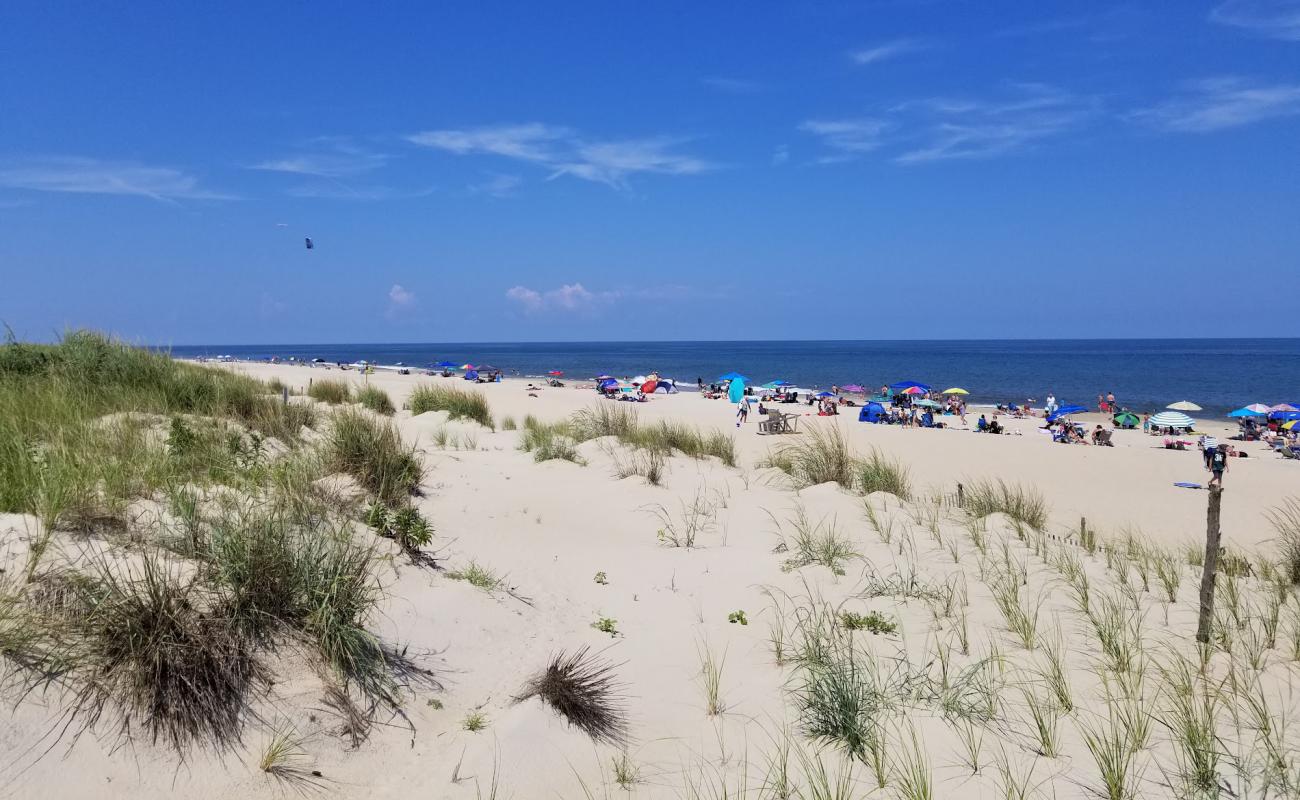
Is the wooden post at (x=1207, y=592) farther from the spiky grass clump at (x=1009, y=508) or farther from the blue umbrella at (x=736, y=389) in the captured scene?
the blue umbrella at (x=736, y=389)

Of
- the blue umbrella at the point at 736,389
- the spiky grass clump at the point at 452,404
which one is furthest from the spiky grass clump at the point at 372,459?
the blue umbrella at the point at 736,389

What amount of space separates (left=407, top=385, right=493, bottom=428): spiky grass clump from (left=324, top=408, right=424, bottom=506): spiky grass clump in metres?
8.71

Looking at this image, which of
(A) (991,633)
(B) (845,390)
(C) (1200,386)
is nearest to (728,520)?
(A) (991,633)

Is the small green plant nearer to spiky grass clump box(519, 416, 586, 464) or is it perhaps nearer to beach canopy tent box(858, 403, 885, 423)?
spiky grass clump box(519, 416, 586, 464)

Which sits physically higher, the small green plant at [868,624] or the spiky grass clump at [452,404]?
the spiky grass clump at [452,404]

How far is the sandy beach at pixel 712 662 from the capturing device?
3215mm

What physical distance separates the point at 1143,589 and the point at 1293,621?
1108 millimetres

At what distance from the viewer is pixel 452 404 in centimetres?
1695

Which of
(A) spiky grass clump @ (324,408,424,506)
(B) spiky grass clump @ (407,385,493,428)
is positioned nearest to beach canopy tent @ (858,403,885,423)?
(B) spiky grass clump @ (407,385,493,428)

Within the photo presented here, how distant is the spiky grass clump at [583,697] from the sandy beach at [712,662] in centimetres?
6

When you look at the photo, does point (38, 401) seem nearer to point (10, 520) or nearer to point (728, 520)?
point (10, 520)

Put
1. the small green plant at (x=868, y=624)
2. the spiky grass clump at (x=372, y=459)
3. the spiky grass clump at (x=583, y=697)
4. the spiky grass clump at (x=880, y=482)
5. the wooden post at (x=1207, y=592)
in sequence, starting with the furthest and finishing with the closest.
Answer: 1. the spiky grass clump at (x=880, y=482)
2. the spiky grass clump at (x=372, y=459)
3. the small green plant at (x=868, y=624)
4. the wooden post at (x=1207, y=592)
5. the spiky grass clump at (x=583, y=697)

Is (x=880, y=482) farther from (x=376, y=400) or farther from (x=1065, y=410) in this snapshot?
(x=1065, y=410)

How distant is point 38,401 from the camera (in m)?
6.35
